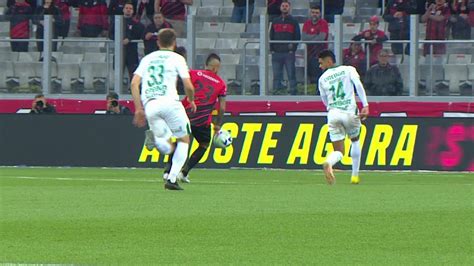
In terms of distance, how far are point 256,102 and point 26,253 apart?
17897 mm

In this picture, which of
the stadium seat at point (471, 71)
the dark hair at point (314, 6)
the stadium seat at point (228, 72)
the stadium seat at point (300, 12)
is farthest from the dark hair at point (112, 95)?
the stadium seat at point (471, 71)

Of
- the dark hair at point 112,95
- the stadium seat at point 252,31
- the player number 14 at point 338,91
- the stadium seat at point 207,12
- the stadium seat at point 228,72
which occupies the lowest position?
the dark hair at point 112,95

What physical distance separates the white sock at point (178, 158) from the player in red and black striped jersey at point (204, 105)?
2.52m

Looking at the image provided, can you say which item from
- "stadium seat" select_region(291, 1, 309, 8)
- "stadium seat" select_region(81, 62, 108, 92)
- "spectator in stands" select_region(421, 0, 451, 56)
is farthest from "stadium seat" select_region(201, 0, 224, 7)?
"spectator in stands" select_region(421, 0, 451, 56)

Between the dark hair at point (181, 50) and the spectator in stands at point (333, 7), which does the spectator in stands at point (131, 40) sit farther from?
the spectator in stands at point (333, 7)

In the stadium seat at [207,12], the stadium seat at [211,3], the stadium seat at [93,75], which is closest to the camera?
the stadium seat at [93,75]

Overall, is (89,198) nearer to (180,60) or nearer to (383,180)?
(180,60)

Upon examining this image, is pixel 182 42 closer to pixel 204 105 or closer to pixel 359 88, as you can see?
pixel 204 105

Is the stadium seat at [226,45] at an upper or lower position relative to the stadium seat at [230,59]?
upper

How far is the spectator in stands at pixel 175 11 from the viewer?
92.2 feet

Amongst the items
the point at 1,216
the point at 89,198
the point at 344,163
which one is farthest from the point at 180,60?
the point at 344,163

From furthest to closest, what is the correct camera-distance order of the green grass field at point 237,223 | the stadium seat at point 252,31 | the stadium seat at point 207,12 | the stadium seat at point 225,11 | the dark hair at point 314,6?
1. the stadium seat at point 207,12
2. the stadium seat at point 225,11
3. the dark hair at point 314,6
4. the stadium seat at point 252,31
5. the green grass field at point 237,223

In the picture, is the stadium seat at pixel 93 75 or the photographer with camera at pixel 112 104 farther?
the stadium seat at pixel 93 75

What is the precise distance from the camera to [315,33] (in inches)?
1064
